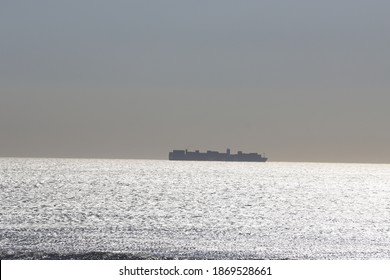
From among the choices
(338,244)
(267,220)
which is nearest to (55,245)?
(338,244)

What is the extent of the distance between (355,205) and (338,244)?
80.0 metres

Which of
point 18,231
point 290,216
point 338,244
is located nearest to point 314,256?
point 338,244

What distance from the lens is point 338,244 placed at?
87.5 metres

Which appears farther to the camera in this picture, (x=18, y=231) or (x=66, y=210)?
(x=66, y=210)

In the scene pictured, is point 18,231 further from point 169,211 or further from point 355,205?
point 355,205
